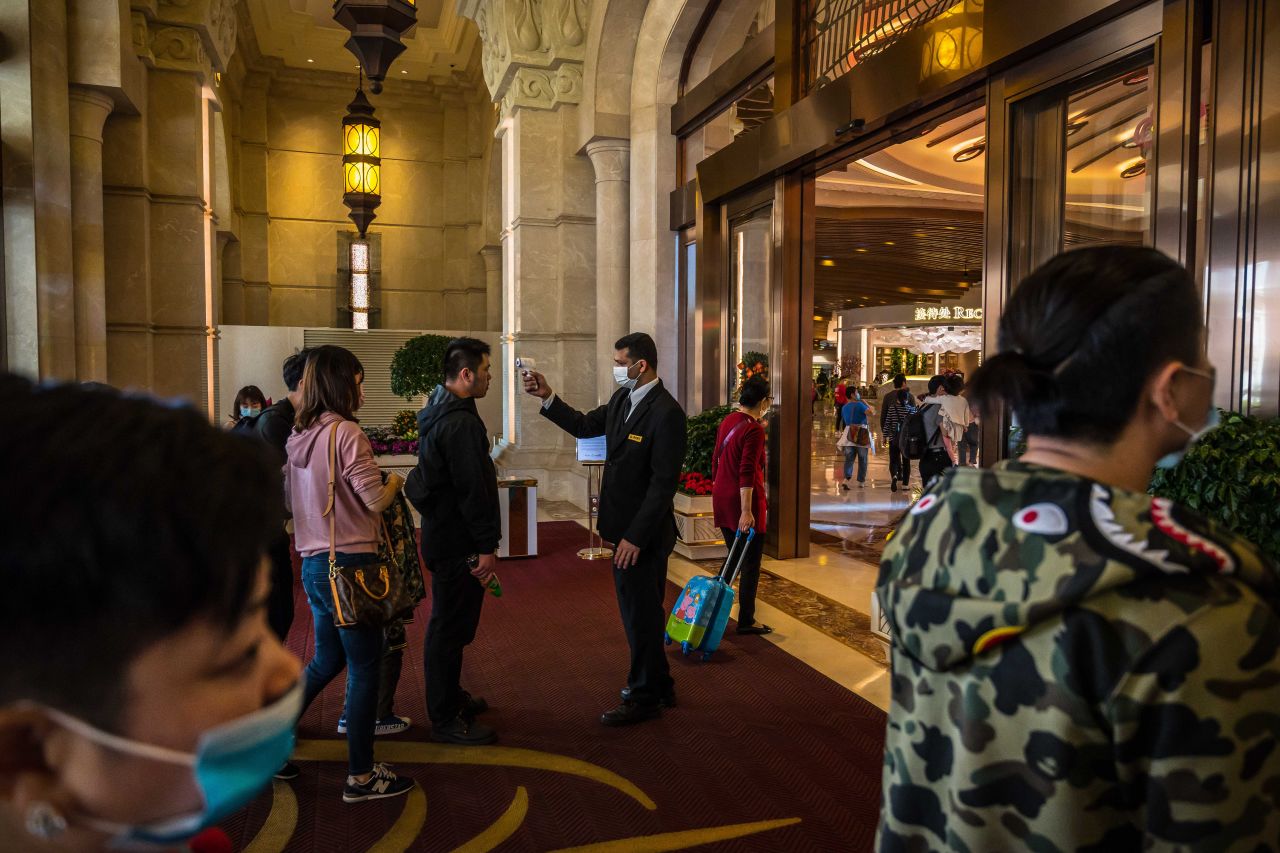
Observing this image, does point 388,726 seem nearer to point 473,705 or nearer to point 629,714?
point 473,705

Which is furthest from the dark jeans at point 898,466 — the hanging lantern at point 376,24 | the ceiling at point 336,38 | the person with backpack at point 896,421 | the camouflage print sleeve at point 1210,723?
the ceiling at point 336,38

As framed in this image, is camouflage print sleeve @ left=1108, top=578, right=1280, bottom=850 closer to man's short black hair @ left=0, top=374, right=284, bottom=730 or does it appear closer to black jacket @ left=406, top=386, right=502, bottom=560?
man's short black hair @ left=0, top=374, right=284, bottom=730

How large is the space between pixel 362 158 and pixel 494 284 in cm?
939

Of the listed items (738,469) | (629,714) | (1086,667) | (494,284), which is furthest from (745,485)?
(494,284)

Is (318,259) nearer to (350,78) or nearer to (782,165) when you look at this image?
(350,78)

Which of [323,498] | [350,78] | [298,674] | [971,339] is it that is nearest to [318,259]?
[350,78]

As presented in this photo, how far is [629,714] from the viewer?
162 inches

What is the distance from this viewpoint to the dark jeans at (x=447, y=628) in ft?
12.6

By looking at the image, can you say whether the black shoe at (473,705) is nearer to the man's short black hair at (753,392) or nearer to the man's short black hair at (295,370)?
the man's short black hair at (295,370)

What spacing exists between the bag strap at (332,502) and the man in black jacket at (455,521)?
22.4 inches

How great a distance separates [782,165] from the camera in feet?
24.1

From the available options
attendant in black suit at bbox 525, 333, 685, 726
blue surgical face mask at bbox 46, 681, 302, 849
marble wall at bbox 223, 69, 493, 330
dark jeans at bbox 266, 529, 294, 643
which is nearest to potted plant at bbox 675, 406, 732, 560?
attendant in black suit at bbox 525, 333, 685, 726

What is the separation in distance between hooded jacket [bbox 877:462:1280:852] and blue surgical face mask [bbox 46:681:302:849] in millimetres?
859

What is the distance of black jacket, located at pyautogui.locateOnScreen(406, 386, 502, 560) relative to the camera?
12.2ft
